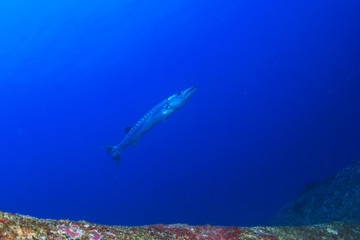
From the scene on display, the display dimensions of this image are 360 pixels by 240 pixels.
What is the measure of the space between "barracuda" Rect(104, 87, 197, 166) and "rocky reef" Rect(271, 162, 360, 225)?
24.9 ft

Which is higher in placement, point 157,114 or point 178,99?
point 178,99

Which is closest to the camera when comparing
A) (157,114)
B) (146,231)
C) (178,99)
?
(146,231)

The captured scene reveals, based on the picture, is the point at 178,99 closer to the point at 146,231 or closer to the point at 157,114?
the point at 157,114

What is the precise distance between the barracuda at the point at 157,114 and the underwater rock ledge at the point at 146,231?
448 centimetres

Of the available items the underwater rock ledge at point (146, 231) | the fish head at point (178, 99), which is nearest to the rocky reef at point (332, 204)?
the underwater rock ledge at point (146, 231)

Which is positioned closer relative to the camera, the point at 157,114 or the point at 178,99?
the point at 178,99

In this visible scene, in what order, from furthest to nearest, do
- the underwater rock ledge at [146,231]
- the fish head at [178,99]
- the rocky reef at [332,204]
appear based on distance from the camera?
the rocky reef at [332,204]
the fish head at [178,99]
the underwater rock ledge at [146,231]

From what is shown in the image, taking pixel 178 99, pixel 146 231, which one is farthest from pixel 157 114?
pixel 146 231

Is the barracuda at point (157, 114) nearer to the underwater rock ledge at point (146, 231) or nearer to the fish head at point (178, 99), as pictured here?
the fish head at point (178, 99)

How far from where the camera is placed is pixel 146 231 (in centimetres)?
430

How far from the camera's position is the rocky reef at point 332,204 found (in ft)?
29.3

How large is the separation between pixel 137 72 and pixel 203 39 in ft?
107

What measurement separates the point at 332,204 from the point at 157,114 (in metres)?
8.68

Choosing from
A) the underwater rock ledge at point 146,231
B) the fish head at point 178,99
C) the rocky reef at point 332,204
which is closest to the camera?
the underwater rock ledge at point 146,231
